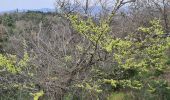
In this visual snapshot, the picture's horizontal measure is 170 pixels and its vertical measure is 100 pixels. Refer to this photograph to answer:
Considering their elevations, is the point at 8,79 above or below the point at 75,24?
below

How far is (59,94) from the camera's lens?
6438 mm

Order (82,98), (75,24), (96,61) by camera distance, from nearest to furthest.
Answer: (75,24) → (96,61) → (82,98)

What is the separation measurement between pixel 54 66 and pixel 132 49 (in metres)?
1.30

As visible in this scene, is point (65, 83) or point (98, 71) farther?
point (98, 71)

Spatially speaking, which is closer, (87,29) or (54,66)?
(87,29)

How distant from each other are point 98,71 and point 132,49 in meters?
1.02

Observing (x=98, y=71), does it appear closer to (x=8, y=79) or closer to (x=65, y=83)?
(x=65, y=83)

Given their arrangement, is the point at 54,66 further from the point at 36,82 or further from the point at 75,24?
the point at 75,24

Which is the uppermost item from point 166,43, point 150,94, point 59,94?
point 166,43

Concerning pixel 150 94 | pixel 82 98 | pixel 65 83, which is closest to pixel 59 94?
pixel 65 83

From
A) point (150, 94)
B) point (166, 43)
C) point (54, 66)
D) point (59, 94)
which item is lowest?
point (150, 94)

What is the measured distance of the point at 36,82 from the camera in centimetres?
623

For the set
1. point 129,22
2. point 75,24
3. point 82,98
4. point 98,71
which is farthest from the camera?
point 129,22

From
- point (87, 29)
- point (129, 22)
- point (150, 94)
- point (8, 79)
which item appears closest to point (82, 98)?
point (8, 79)
